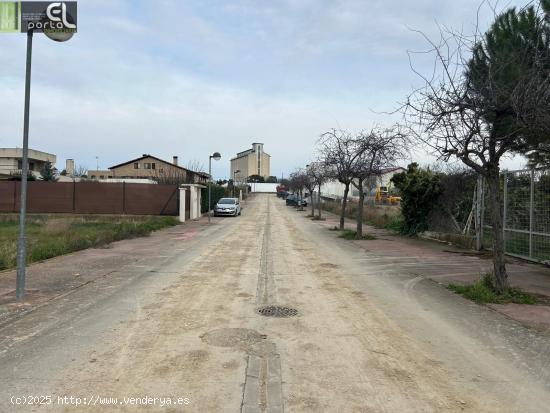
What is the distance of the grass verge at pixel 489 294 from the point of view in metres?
8.47

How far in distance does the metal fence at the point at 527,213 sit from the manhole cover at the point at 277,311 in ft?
27.6

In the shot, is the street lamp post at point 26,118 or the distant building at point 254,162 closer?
the street lamp post at point 26,118

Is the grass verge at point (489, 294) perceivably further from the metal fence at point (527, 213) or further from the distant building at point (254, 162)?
the distant building at point (254, 162)

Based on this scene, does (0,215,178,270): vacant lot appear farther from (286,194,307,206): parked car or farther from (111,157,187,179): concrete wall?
(111,157,187,179): concrete wall

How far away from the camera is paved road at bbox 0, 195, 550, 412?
4.24 m

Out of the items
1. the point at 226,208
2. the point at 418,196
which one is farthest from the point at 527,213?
the point at 226,208

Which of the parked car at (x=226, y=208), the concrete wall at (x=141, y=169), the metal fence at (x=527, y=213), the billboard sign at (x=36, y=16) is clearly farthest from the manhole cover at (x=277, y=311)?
the concrete wall at (x=141, y=169)

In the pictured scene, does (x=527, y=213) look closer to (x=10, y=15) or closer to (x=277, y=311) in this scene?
(x=277, y=311)

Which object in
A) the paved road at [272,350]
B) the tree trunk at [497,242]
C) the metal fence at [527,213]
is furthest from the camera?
the metal fence at [527,213]

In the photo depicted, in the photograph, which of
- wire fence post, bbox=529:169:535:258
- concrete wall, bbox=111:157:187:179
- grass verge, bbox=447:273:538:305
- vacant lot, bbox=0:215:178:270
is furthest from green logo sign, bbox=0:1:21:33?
concrete wall, bbox=111:157:187:179

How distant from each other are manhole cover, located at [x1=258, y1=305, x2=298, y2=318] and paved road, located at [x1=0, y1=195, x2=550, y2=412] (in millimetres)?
233

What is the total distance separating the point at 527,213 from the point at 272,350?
430 inches

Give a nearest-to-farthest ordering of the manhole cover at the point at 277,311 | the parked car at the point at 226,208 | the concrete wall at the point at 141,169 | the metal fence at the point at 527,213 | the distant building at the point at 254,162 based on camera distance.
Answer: the manhole cover at the point at 277,311 < the metal fence at the point at 527,213 < the parked car at the point at 226,208 < the concrete wall at the point at 141,169 < the distant building at the point at 254,162

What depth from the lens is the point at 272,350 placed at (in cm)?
550
